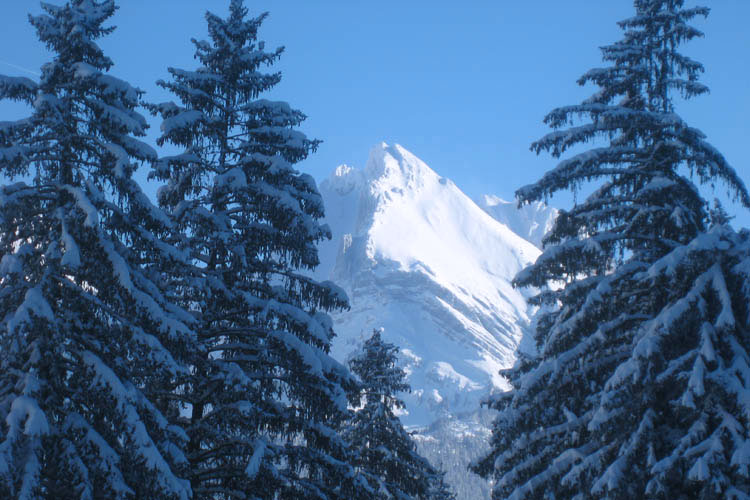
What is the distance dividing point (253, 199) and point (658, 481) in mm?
8153

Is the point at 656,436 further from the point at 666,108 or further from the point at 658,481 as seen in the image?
the point at 666,108

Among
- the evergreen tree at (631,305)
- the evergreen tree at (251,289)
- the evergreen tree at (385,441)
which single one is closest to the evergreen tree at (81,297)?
the evergreen tree at (251,289)

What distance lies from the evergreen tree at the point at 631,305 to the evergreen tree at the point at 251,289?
11.1ft

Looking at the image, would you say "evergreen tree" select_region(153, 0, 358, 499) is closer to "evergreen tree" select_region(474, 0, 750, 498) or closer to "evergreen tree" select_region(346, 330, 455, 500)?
"evergreen tree" select_region(474, 0, 750, 498)

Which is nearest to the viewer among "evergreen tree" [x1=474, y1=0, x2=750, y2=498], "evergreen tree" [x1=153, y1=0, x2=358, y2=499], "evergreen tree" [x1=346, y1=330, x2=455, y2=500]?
"evergreen tree" [x1=474, y1=0, x2=750, y2=498]

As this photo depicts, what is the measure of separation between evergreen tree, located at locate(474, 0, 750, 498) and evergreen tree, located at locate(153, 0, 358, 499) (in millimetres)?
3384

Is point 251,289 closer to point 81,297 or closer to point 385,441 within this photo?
point 81,297

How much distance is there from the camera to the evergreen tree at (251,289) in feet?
38.1

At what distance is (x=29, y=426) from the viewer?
8.26 m

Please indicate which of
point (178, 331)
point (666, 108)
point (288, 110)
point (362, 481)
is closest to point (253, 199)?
point (288, 110)

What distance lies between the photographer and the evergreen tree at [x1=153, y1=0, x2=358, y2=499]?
1160 cm

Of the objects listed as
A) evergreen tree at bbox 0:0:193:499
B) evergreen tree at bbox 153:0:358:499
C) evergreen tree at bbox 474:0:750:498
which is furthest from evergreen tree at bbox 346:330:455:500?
evergreen tree at bbox 0:0:193:499

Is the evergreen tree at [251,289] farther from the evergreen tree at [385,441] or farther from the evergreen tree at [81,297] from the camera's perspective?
the evergreen tree at [385,441]

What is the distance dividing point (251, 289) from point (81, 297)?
3.51 m
